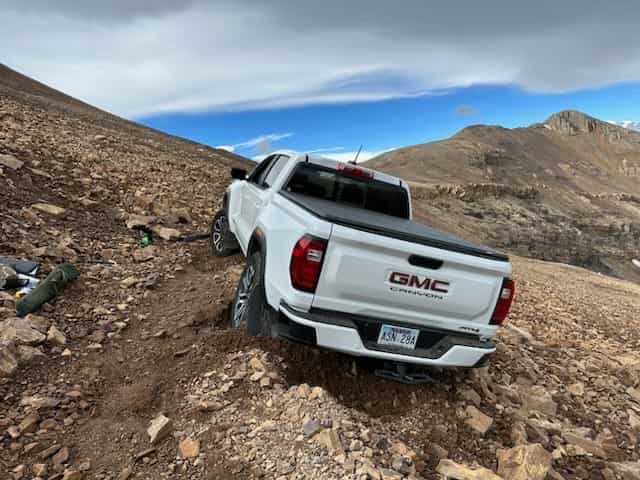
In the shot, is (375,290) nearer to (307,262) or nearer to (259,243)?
(307,262)

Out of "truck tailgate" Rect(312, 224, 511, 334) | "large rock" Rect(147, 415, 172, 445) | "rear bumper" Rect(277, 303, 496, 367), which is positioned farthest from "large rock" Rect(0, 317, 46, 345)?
"truck tailgate" Rect(312, 224, 511, 334)

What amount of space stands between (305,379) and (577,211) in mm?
62640

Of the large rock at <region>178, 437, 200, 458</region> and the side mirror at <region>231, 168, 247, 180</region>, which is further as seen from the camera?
the side mirror at <region>231, 168, 247, 180</region>

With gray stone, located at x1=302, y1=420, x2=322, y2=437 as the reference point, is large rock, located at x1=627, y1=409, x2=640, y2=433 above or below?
below

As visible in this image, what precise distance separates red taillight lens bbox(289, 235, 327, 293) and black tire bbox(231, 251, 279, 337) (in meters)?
0.40

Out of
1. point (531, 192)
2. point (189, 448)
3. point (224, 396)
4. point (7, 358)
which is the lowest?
point (7, 358)

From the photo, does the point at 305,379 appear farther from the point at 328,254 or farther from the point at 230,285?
the point at 230,285

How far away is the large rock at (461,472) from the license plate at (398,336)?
85 centimetres

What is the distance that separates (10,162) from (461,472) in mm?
8736

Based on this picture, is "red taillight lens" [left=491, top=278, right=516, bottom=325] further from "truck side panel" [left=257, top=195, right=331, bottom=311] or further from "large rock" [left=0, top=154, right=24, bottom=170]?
"large rock" [left=0, top=154, right=24, bottom=170]

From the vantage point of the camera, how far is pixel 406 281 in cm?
346

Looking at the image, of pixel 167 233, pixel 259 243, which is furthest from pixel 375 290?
pixel 167 233

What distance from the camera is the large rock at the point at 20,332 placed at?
412cm

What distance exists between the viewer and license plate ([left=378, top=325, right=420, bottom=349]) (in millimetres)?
3496
